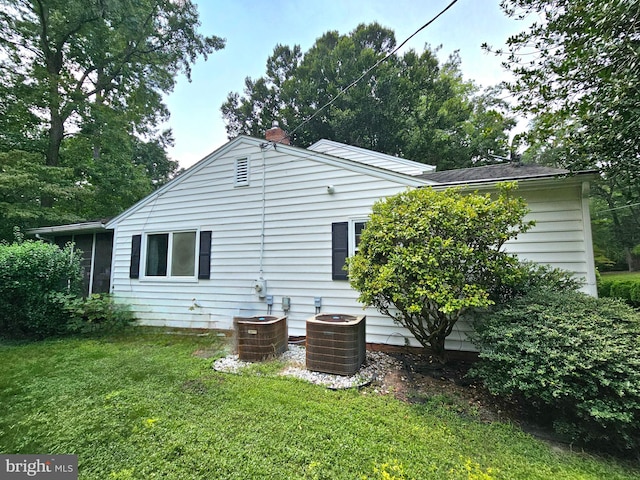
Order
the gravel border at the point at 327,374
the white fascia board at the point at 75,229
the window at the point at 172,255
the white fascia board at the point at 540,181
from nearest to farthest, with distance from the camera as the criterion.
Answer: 1. the gravel border at the point at 327,374
2. the white fascia board at the point at 540,181
3. the window at the point at 172,255
4. the white fascia board at the point at 75,229

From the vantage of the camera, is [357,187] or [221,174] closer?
[357,187]

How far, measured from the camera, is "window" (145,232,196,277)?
641 centimetres

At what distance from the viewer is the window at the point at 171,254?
6410 mm

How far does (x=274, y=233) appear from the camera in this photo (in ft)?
18.5

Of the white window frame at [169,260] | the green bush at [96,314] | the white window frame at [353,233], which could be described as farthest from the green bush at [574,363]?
the green bush at [96,314]

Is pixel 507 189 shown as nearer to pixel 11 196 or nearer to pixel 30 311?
pixel 30 311

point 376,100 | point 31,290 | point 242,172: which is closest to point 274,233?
point 242,172

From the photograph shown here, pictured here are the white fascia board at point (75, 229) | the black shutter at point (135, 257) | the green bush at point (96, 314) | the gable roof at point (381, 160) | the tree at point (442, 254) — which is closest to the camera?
the tree at point (442, 254)

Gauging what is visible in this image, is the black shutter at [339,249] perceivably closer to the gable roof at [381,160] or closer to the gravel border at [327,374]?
the gravel border at [327,374]

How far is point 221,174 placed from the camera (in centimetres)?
627

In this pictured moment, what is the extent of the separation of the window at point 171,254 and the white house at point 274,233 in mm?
26

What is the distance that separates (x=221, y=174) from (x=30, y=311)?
4.88 meters

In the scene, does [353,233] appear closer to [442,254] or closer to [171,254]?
[442,254]

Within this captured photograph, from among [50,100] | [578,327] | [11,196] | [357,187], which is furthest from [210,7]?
[578,327]
